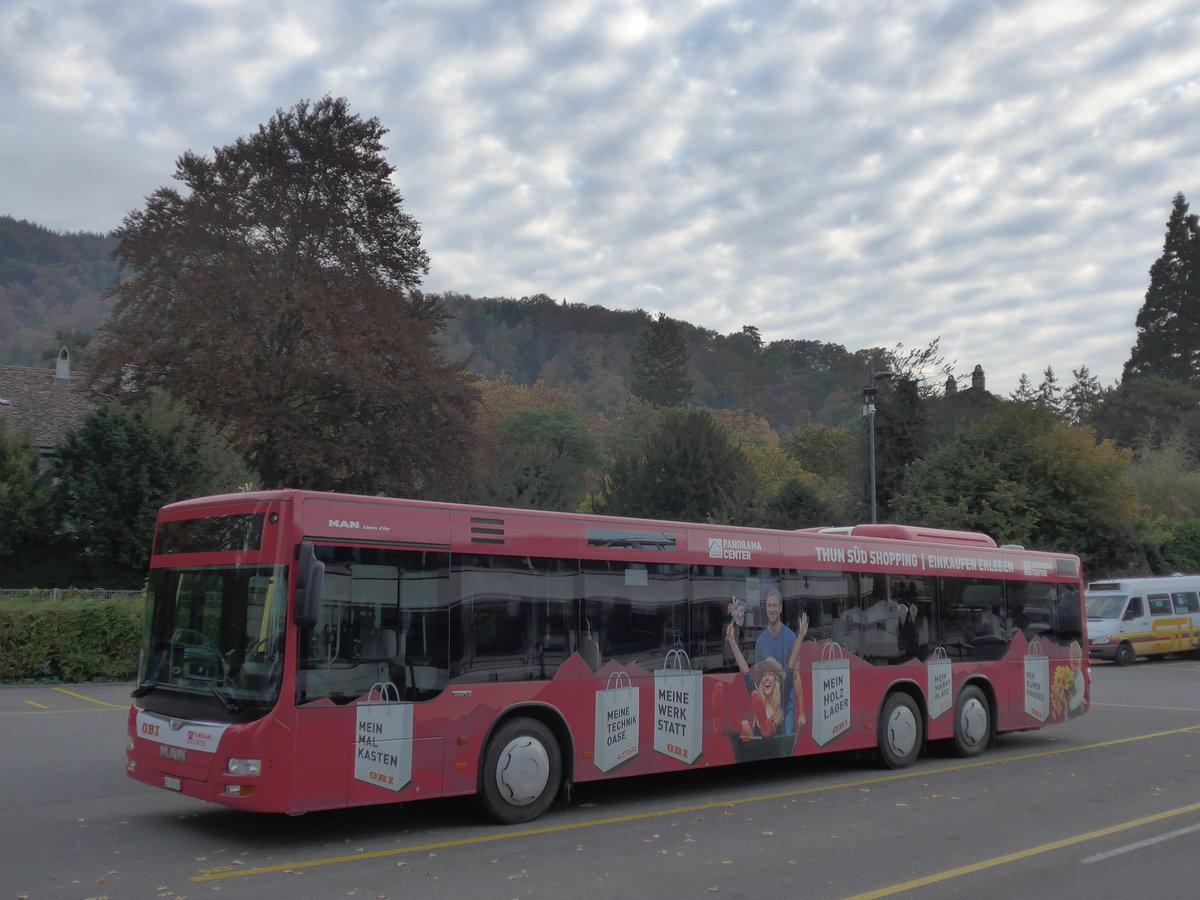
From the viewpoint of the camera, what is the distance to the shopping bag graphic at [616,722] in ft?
31.5

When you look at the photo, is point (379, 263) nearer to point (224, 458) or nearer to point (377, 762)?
point (224, 458)

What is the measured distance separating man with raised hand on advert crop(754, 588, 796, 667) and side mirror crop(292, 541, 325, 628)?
17.3ft

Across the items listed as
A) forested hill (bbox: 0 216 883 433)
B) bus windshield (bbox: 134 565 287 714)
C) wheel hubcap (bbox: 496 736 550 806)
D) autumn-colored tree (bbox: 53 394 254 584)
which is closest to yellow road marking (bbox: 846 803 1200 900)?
wheel hubcap (bbox: 496 736 550 806)

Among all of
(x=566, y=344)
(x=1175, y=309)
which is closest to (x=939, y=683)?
(x=1175, y=309)

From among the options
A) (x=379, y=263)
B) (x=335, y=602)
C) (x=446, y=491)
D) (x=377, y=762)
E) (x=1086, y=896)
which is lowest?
(x=1086, y=896)

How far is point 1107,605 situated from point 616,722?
2679cm

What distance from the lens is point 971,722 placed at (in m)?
13.7

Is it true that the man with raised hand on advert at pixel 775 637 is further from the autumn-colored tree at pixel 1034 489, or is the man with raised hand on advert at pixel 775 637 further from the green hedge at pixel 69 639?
the autumn-colored tree at pixel 1034 489

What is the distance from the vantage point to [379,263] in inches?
1407

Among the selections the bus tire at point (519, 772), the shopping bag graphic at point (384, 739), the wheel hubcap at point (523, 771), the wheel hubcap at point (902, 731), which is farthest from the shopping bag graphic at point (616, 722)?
the wheel hubcap at point (902, 731)

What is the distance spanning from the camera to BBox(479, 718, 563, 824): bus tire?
8.75m

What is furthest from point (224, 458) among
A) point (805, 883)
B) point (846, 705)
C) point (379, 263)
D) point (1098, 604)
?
point (1098, 604)

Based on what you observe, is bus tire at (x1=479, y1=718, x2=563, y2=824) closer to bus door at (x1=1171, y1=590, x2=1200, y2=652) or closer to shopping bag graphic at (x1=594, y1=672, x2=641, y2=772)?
shopping bag graphic at (x1=594, y1=672, x2=641, y2=772)

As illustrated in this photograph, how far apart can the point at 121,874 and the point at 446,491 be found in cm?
2714
